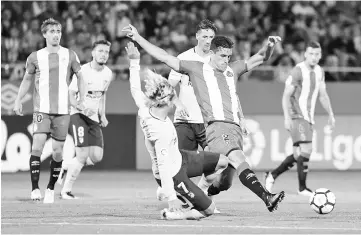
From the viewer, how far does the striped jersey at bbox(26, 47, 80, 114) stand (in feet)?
41.2

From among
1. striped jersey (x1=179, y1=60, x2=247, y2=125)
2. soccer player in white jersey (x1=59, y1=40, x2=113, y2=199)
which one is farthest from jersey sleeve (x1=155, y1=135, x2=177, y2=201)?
soccer player in white jersey (x1=59, y1=40, x2=113, y2=199)

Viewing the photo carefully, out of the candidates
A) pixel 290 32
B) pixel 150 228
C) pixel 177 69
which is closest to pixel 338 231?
pixel 150 228

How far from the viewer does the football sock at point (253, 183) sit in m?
9.66

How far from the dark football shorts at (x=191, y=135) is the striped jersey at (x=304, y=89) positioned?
3534 millimetres

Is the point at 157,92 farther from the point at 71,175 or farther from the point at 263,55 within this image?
the point at 71,175

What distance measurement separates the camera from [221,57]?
33.1ft

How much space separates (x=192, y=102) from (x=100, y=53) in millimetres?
2780

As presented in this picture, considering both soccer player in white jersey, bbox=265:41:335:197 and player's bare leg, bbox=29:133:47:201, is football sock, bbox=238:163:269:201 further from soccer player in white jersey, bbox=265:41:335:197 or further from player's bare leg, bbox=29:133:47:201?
soccer player in white jersey, bbox=265:41:335:197

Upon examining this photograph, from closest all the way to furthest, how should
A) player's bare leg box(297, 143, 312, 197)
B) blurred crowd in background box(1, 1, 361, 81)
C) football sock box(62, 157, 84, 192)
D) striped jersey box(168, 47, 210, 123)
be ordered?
1. striped jersey box(168, 47, 210, 123)
2. football sock box(62, 157, 84, 192)
3. player's bare leg box(297, 143, 312, 197)
4. blurred crowd in background box(1, 1, 361, 81)

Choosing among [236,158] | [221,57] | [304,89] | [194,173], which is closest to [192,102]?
[221,57]

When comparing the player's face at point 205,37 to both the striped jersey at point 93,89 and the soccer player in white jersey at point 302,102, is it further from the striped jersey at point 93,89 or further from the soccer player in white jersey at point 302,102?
the soccer player in white jersey at point 302,102

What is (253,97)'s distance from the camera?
18844mm

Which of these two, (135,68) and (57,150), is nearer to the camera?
(135,68)

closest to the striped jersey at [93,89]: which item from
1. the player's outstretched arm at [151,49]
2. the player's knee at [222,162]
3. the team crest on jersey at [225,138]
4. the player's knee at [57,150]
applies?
the player's knee at [57,150]
